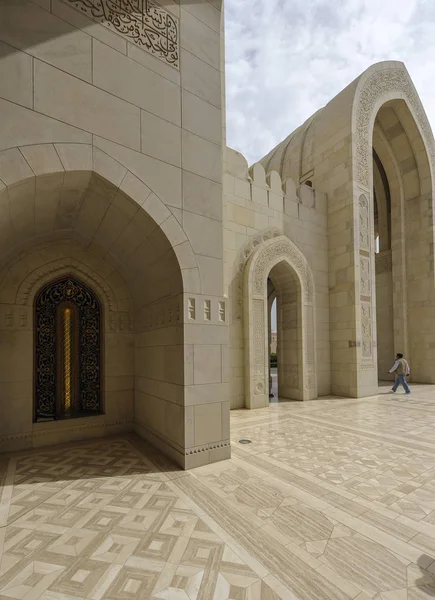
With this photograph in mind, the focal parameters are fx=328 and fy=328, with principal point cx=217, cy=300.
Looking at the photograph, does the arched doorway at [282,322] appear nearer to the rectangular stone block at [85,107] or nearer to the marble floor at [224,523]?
the marble floor at [224,523]

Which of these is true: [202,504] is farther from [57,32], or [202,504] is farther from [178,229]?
[57,32]

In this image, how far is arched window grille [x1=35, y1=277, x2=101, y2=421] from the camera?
17.6 ft

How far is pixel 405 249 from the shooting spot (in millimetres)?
12602

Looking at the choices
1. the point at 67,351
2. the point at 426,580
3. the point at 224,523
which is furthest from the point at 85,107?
the point at 426,580

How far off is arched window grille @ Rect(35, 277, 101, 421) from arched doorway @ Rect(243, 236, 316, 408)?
3.46 metres

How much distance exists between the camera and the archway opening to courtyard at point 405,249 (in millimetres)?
11891

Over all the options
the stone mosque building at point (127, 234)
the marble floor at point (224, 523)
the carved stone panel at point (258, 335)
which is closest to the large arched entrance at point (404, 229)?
the carved stone panel at point (258, 335)

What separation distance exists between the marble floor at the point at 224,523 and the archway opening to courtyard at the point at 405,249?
8453 mm

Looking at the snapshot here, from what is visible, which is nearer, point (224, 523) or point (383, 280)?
point (224, 523)

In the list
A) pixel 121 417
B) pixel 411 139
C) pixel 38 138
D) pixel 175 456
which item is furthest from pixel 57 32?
pixel 411 139

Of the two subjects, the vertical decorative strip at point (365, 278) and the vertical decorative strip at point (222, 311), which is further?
the vertical decorative strip at point (365, 278)

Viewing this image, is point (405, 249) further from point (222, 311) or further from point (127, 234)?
point (127, 234)

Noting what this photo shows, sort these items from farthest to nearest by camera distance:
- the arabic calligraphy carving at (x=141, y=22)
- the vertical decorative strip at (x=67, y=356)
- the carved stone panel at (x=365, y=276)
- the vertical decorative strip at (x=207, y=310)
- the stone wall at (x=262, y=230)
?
the carved stone panel at (x=365, y=276) < the stone wall at (x=262, y=230) < the vertical decorative strip at (x=67, y=356) < the vertical decorative strip at (x=207, y=310) < the arabic calligraphy carving at (x=141, y=22)

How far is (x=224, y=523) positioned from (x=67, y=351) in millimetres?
4025
